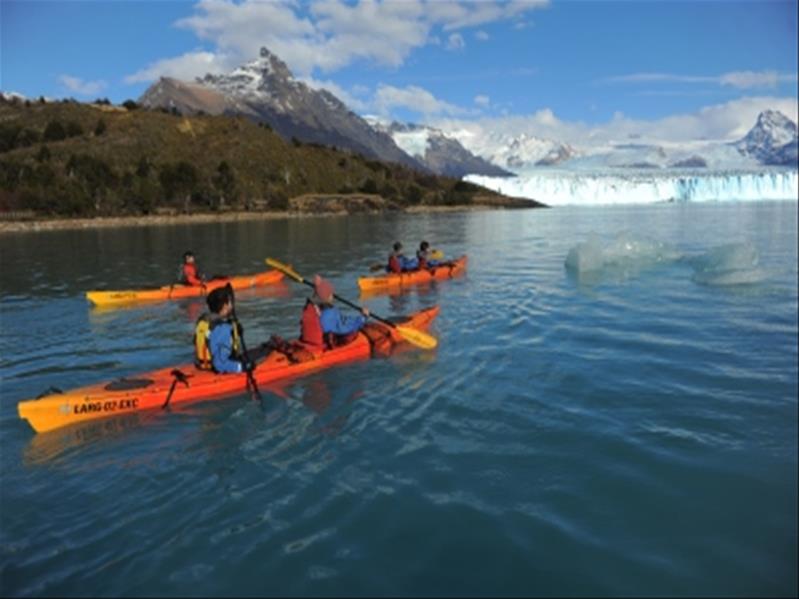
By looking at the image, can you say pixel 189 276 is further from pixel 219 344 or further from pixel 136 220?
pixel 136 220

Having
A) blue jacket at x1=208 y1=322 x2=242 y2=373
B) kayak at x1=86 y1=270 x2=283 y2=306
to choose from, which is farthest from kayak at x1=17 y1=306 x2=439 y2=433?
kayak at x1=86 y1=270 x2=283 y2=306

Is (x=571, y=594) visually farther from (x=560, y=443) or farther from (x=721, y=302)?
(x=721, y=302)

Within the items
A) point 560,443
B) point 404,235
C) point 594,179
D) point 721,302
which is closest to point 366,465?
point 560,443

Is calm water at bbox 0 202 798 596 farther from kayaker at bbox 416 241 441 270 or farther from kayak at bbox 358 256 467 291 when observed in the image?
kayaker at bbox 416 241 441 270

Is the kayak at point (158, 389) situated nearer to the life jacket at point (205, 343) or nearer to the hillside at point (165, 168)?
the life jacket at point (205, 343)

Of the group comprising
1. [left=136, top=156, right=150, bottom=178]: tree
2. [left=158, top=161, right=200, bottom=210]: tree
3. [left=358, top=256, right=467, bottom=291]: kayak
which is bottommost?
[left=358, top=256, right=467, bottom=291]: kayak

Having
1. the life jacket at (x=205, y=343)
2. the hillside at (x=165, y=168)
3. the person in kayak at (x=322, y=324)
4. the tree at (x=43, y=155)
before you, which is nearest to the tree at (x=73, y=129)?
the hillside at (x=165, y=168)

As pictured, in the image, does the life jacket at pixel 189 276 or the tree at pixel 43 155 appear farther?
the tree at pixel 43 155

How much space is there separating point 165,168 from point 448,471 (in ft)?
274

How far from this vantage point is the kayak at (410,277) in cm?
2070

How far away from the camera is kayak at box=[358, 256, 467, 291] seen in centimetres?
2070

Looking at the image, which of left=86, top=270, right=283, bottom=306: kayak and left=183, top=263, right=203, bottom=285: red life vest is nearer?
left=86, top=270, right=283, bottom=306: kayak

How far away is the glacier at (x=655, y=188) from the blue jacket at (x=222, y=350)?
281 feet

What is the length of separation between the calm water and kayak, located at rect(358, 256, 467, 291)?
615cm
